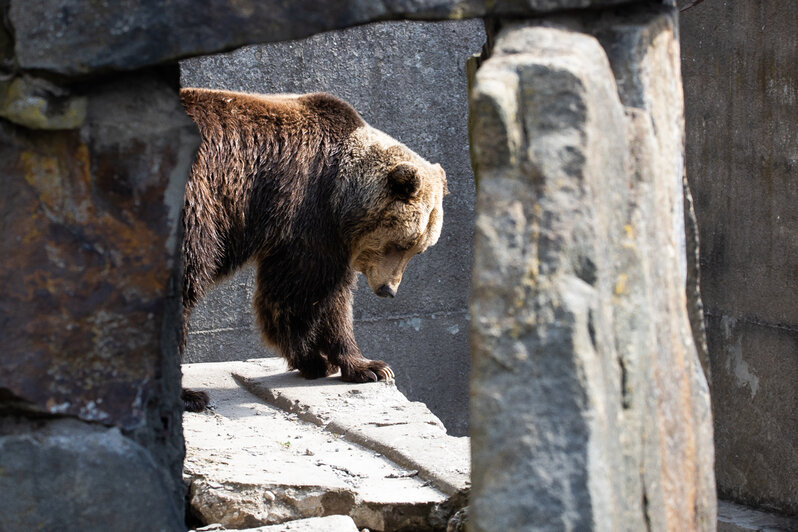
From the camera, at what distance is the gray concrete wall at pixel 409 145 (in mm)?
6297

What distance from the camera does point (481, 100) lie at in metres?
1.71

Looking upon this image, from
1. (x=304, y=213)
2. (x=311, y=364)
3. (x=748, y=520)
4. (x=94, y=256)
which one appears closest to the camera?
(x=94, y=256)

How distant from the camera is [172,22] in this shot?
1.96 meters

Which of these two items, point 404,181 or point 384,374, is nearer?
point 404,181

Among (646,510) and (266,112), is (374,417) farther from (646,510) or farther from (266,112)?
(646,510)

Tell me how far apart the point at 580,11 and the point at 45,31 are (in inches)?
43.8

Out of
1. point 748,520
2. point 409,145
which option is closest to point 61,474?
point 748,520

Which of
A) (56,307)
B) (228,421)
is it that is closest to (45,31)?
(56,307)

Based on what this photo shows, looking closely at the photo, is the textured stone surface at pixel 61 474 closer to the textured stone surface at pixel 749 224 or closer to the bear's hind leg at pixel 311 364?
the bear's hind leg at pixel 311 364

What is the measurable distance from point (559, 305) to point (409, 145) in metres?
5.02

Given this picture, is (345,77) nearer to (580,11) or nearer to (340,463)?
(340,463)

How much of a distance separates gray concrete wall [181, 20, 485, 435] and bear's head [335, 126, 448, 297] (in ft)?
4.30

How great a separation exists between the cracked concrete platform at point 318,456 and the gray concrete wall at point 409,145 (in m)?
1.05

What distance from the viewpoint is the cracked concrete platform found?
338 cm
